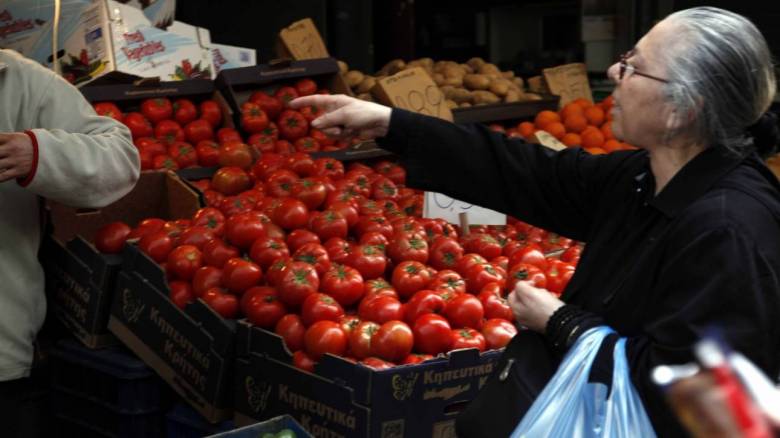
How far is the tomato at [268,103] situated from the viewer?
504 centimetres

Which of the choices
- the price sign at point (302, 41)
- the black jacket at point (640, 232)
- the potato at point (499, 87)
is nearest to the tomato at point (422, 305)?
the black jacket at point (640, 232)

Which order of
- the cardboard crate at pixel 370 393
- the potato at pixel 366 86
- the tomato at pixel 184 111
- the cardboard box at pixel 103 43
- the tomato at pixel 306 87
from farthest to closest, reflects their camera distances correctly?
1. the potato at pixel 366 86
2. the tomato at pixel 306 87
3. the tomato at pixel 184 111
4. the cardboard box at pixel 103 43
5. the cardboard crate at pixel 370 393

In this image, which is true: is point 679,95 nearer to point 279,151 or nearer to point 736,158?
point 736,158

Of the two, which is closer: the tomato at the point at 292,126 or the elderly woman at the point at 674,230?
the elderly woman at the point at 674,230

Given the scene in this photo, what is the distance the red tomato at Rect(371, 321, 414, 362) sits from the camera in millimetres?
2836

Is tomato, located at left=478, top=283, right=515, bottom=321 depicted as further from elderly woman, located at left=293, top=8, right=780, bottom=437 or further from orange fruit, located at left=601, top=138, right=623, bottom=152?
orange fruit, located at left=601, top=138, right=623, bottom=152

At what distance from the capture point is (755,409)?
0.66 metres

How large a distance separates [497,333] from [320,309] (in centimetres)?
55

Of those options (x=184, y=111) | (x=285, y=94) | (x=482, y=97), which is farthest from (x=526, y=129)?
(x=184, y=111)

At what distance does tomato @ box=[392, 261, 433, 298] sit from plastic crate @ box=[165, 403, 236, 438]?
0.71m

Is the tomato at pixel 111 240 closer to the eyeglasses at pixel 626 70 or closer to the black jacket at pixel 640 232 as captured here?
the black jacket at pixel 640 232

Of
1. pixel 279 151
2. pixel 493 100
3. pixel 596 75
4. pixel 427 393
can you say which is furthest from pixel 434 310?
pixel 596 75

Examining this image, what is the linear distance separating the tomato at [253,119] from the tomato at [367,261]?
1.73 metres

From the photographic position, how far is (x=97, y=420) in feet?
11.5
